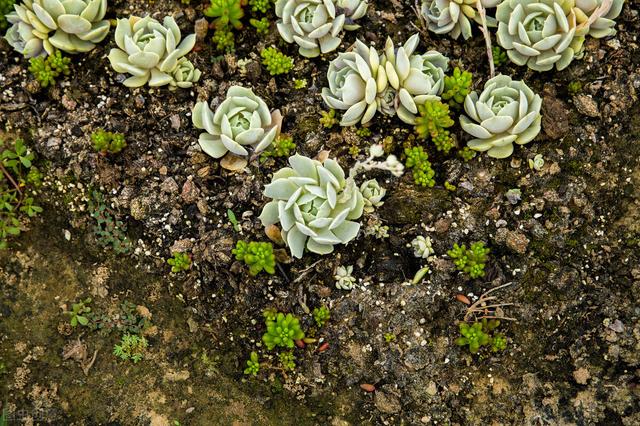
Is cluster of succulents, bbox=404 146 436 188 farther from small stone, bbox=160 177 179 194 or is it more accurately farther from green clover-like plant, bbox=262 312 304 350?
small stone, bbox=160 177 179 194

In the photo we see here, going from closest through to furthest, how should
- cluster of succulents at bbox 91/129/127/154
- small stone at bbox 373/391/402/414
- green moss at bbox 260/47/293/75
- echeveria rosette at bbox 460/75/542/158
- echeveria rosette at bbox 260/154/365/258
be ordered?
echeveria rosette at bbox 260/154/365/258 → echeveria rosette at bbox 460/75/542/158 → small stone at bbox 373/391/402/414 → cluster of succulents at bbox 91/129/127/154 → green moss at bbox 260/47/293/75

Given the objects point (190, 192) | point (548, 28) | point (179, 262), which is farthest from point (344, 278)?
point (548, 28)

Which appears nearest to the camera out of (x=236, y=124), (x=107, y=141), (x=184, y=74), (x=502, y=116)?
(x=502, y=116)

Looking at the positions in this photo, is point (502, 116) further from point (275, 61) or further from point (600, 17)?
point (275, 61)

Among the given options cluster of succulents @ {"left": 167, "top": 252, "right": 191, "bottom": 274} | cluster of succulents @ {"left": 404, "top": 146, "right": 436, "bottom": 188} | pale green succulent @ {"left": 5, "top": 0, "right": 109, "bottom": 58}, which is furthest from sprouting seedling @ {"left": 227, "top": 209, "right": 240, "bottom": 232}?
pale green succulent @ {"left": 5, "top": 0, "right": 109, "bottom": 58}

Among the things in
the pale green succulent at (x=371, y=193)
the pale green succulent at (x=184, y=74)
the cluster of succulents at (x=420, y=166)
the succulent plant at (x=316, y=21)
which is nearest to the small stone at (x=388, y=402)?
the pale green succulent at (x=371, y=193)

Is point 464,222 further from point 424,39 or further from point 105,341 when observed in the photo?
point 105,341
